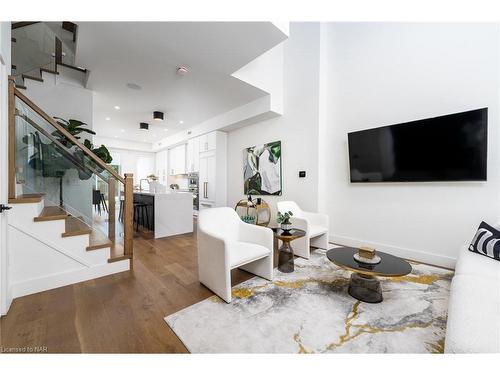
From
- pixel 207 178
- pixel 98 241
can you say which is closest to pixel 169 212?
pixel 98 241

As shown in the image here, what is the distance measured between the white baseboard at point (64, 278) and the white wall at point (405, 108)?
11.1ft

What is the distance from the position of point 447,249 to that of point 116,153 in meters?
10.3

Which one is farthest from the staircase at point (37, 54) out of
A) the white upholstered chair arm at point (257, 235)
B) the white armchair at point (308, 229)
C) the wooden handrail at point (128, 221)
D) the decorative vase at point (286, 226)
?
the white armchair at point (308, 229)

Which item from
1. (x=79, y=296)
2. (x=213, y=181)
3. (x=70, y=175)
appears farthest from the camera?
(x=213, y=181)

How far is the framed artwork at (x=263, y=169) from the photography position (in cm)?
450

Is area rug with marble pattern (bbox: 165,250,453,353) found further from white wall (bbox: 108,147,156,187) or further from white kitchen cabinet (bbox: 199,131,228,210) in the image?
white wall (bbox: 108,147,156,187)

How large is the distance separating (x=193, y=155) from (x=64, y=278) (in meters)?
4.80

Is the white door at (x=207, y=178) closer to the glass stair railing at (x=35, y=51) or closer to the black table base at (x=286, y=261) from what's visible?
the glass stair railing at (x=35, y=51)

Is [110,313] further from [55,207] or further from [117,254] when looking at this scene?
[55,207]

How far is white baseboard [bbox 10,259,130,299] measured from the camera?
1933 mm

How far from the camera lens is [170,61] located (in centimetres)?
295
